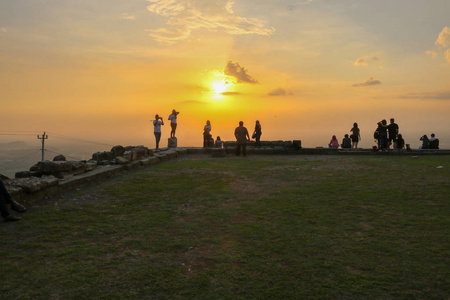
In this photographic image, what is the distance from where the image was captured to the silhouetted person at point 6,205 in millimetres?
5484

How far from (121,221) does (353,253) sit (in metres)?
3.66

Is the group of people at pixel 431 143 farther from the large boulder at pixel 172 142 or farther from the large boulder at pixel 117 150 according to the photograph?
the large boulder at pixel 117 150

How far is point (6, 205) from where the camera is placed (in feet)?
18.3

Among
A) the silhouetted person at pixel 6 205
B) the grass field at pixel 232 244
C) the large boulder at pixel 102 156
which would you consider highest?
the large boulder at pixel 102 156

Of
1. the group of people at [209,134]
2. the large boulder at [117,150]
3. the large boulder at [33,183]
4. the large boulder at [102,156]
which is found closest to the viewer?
the large boulder at [33,183]

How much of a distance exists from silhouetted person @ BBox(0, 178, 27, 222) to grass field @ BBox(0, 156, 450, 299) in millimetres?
238

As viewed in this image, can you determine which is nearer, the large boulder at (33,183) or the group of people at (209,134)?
the large boulder at (33,183)

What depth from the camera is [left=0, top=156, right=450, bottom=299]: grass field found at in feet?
10.8

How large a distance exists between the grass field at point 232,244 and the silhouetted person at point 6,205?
0.24 metres

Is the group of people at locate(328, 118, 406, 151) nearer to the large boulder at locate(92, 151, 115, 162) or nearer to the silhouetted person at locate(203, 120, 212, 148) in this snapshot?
the silhouetted person at locate(203, 120, 212, 148)

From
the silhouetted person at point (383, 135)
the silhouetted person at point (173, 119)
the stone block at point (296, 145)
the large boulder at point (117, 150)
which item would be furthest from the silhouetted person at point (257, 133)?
the large boulder at point (117, 150)

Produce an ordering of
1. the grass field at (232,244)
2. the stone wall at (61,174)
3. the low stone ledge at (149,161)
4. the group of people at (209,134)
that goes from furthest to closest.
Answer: the group of people at (209,134)
the low stone ledge at (149,161)
the stone wall at (61,174)
the grass field at (232,244)

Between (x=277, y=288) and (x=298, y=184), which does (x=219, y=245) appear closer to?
(x=277, y=288)

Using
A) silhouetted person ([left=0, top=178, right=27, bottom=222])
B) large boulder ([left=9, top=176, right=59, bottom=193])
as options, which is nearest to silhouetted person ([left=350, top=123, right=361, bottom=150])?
large boulder ([left=9, top=176, right=59, bottom=193])
